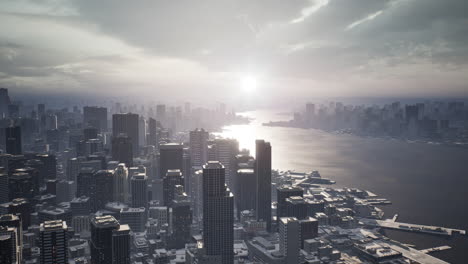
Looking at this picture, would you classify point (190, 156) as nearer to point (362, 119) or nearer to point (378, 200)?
point (378, 200)

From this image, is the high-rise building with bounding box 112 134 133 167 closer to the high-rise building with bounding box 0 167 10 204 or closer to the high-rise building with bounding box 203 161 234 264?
the high-rise building with bounding box 0 167 10 204

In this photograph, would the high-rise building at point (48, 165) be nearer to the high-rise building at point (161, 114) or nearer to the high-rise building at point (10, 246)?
the high-rise building at point (10, 246)

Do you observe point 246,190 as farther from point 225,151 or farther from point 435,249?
point 435,249

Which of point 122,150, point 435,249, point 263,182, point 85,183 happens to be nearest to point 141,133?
point 122,150

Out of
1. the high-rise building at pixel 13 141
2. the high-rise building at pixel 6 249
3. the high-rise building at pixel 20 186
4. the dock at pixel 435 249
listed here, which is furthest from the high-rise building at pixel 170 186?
the high-rise building at pixel 13 141

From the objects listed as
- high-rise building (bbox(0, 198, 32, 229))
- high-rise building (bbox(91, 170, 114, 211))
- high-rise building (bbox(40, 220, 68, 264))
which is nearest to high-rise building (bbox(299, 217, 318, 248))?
high-rise building (bbox(40, 220, 68, 264))
